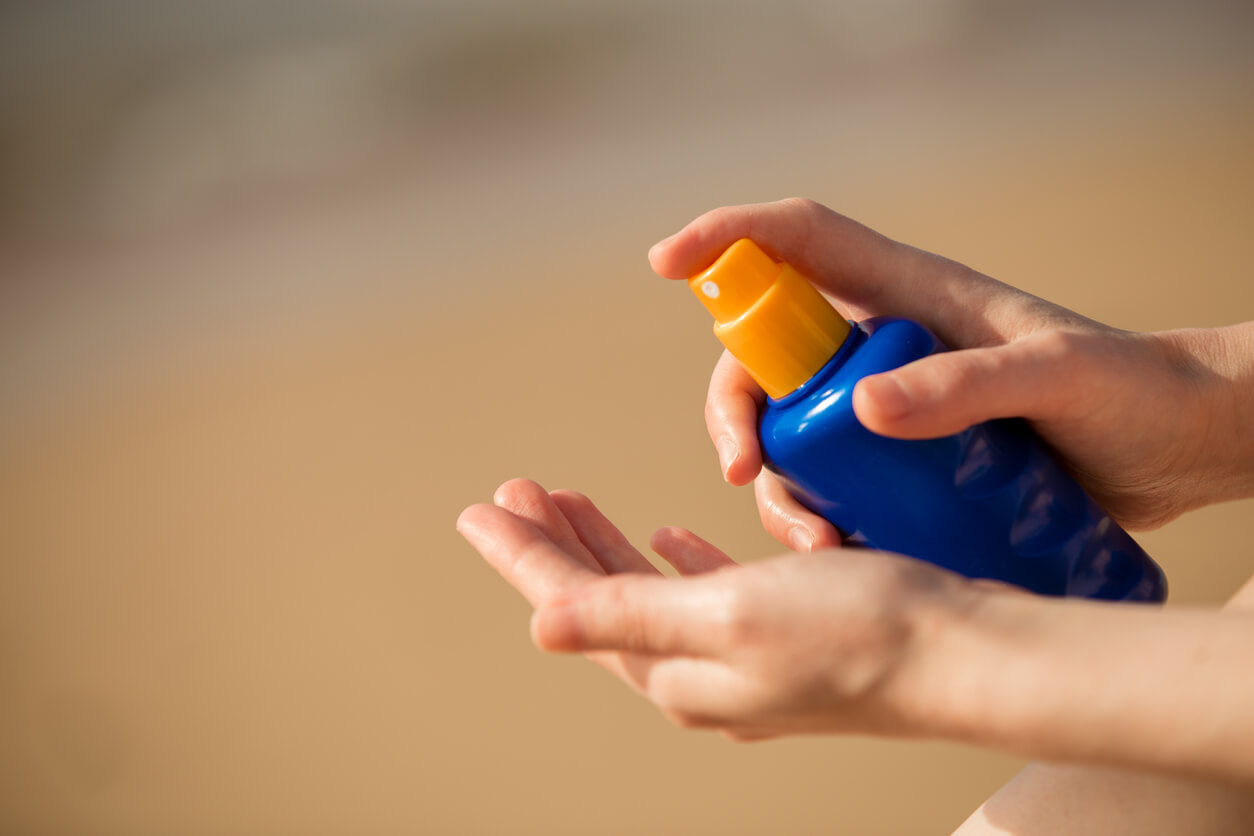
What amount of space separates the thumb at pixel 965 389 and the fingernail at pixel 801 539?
12 centimetres

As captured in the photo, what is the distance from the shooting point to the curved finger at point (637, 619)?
0.39 metres

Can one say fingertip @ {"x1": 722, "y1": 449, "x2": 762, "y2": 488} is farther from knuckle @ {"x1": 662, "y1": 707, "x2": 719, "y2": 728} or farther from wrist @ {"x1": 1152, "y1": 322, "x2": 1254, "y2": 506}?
wrist @ {"x1": 1152, "y1": 322, "x2": 1254, "y2": 506}

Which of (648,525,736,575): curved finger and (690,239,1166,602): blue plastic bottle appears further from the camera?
(648,525,736,575): curved finger

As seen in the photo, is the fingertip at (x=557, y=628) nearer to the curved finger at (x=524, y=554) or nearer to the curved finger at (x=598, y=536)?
the curved finger at (x=524, y=554)

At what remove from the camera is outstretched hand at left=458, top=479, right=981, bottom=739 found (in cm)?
38

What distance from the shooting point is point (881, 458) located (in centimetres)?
48

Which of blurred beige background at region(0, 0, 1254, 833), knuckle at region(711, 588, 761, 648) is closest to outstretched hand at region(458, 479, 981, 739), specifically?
knuckle at region(711, 588, 761, 648)

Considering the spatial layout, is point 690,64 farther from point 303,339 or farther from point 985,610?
point 985,610

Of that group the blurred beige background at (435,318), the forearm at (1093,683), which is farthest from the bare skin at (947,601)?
the blurred beige background at (435,318)

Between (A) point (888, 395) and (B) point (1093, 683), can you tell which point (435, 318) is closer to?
(A) point (888, 395)

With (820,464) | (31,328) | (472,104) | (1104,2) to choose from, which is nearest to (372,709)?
(820,464)

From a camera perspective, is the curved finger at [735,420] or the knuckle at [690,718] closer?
the knuckle at [690,718]

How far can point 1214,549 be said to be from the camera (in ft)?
2.98

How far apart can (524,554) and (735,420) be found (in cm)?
16
